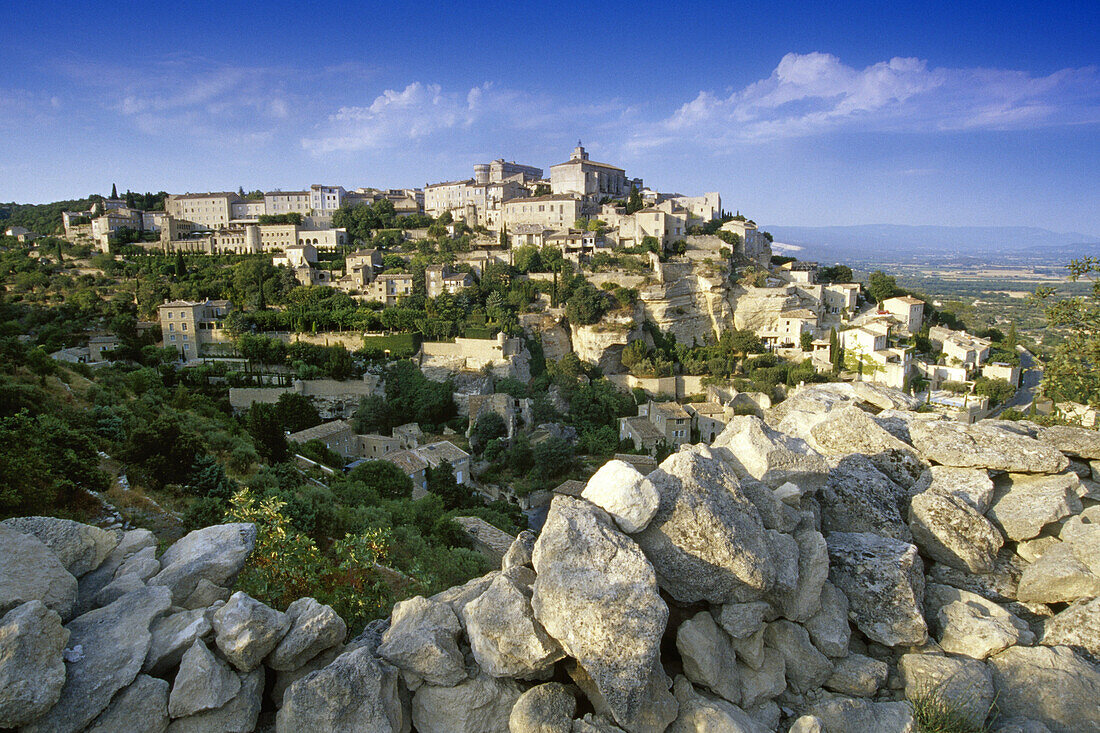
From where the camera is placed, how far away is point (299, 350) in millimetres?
32219

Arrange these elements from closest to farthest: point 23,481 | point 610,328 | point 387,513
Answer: point 23,481, point 387,513, point 610,328

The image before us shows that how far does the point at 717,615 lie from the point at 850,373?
3395cm

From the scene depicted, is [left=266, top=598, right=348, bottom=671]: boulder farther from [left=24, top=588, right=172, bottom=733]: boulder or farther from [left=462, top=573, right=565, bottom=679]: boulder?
[left=462, top=573, right=565, bottom=679]: boulder

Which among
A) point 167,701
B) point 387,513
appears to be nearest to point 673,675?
point 167,701

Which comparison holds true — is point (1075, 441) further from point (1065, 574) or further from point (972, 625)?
point (972, 625)

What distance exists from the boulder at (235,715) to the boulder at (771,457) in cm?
421

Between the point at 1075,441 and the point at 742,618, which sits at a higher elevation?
the point at 1075,441

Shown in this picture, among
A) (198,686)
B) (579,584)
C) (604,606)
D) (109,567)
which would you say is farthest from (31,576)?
(604,606)

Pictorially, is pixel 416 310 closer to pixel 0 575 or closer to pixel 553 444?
pixel 553 444

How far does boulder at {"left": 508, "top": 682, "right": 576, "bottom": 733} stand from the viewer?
3.82 meters

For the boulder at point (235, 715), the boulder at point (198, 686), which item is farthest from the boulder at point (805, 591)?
the boulder at point (198, 686)

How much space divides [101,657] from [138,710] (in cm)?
41

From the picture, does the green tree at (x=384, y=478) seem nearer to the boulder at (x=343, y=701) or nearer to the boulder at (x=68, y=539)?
the boulder at (x=68, y=539)

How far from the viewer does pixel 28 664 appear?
11.1ft
